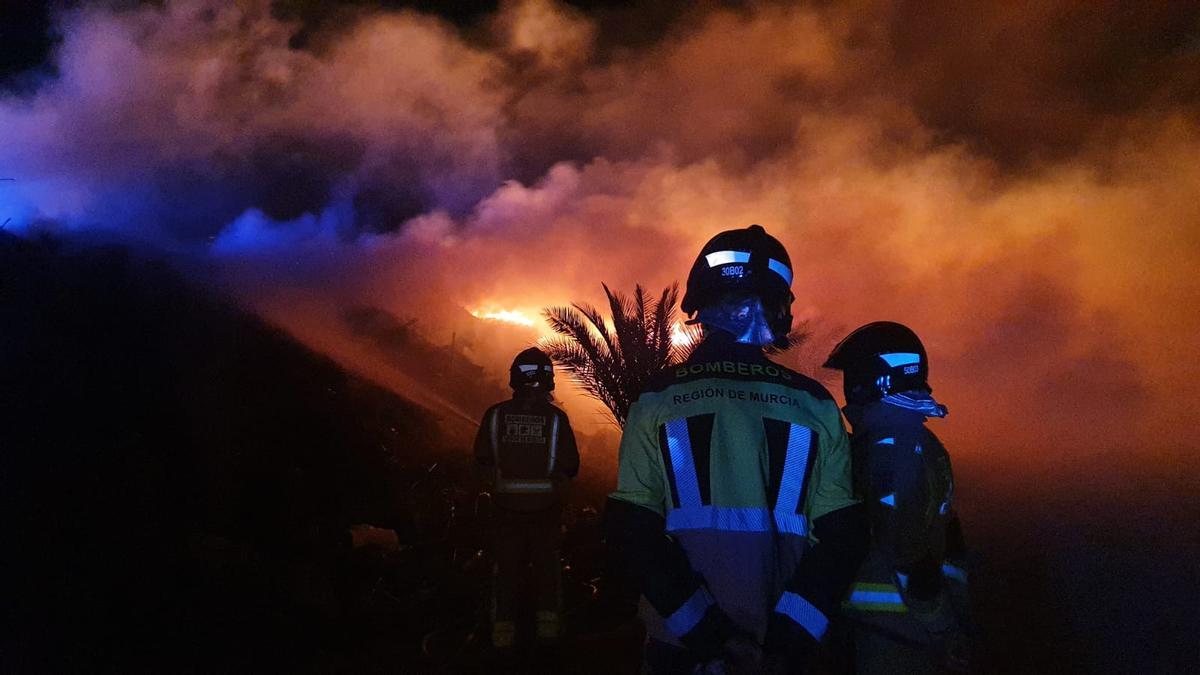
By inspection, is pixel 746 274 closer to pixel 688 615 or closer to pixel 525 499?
pixel 688 615

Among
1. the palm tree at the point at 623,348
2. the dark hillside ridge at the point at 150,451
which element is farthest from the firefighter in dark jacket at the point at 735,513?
the palm tree at the point at 623,348

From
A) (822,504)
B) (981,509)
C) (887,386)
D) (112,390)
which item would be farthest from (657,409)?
(981,509)

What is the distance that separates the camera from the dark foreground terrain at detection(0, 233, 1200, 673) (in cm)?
606

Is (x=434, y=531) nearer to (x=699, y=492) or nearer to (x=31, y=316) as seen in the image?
(x=31, y=316)

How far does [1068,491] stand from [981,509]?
2508mm

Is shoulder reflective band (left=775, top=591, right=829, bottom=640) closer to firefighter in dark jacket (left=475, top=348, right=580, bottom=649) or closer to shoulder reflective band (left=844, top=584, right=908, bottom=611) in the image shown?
shoulder reflective band (left=844, top=584, right=908, bottom=611)

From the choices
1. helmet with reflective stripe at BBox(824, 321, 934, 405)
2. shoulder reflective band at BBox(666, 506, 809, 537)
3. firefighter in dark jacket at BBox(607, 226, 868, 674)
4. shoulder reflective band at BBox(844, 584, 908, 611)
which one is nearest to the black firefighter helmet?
firefighter in dark jacket at BBox(607, 226, 868, 674)

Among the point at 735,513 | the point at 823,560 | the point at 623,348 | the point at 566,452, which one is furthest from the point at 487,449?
the point at 823,560

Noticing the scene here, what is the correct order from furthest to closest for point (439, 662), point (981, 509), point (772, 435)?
point (981, 509), point (439, 662), point (772, 435)

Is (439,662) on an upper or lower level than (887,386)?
lower

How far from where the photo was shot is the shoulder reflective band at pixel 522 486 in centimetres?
612

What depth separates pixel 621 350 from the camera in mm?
9805

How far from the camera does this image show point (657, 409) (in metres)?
2.23

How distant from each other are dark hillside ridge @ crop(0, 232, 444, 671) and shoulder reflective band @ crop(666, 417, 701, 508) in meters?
5.70
